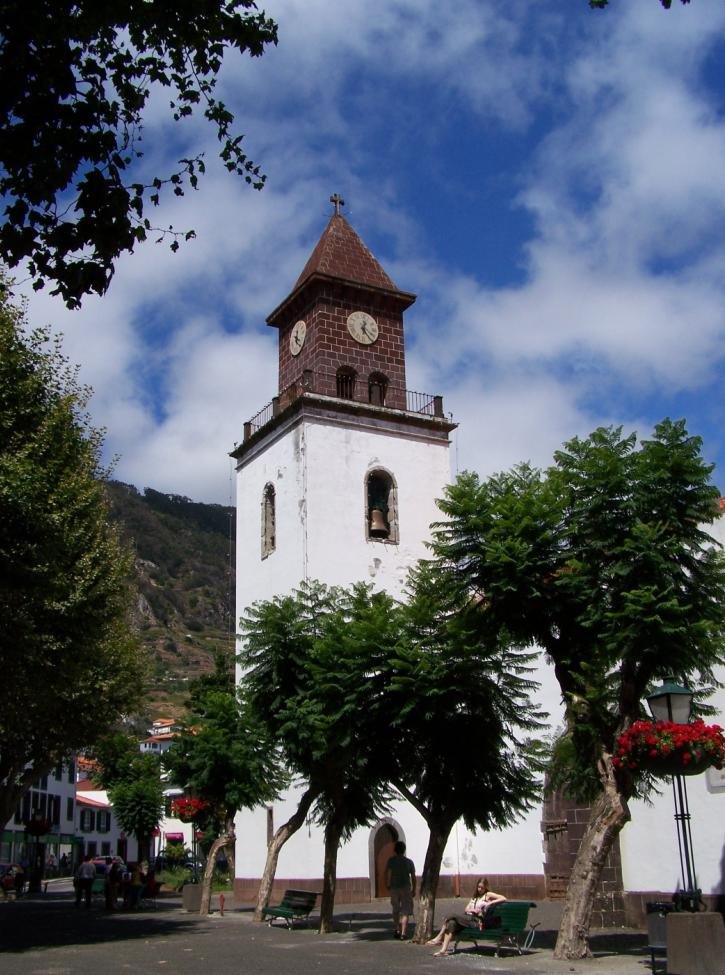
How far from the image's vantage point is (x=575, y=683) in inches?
569

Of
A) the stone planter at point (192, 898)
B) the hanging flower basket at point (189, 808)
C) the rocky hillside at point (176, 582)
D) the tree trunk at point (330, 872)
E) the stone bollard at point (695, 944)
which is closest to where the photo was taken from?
the stone bollard at point (695, 944)

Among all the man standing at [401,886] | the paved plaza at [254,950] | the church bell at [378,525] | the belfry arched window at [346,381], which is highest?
the belfry arched window at [346,381]

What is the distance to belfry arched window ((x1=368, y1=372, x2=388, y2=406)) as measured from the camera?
1344 inches

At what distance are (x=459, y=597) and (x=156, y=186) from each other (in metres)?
8.39

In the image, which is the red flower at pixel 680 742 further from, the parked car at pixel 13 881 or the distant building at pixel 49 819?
the distant building at pixel 49 819

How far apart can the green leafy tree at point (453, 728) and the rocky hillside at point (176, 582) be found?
382 ft

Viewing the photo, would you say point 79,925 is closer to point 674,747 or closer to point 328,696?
point 328,696

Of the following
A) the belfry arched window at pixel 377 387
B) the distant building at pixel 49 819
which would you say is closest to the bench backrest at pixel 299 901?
the belfry arched window at pixel 377 387

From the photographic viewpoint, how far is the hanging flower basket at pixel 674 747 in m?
11.7

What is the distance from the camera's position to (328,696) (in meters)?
17.4

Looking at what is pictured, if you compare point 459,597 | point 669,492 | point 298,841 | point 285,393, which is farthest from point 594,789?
point 285,393

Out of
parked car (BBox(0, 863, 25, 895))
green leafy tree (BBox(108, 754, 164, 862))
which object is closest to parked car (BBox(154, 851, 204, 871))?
green leafy tree (BBox(108, 754, 164, 862))

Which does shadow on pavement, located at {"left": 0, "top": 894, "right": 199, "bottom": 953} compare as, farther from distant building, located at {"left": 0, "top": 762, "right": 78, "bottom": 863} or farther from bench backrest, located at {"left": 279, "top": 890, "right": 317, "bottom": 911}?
distant building, located at {"left": 0, "top": 762, "right": 78, "bottom": 863}

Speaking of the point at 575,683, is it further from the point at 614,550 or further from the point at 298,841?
the point at 298,841
